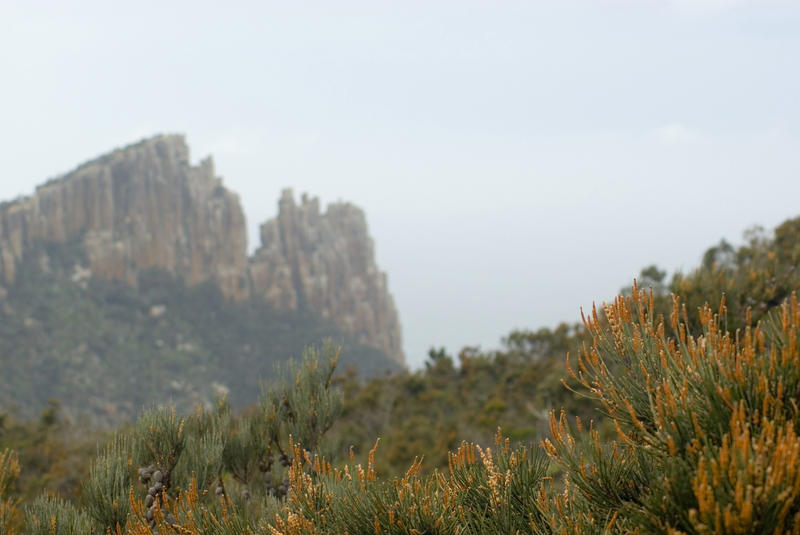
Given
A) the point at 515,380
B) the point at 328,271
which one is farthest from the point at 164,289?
the point at 515,380

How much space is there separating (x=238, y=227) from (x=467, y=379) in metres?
68.6

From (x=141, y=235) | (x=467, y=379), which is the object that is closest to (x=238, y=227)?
(x=141, y=235)

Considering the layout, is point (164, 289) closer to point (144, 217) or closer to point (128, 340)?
point (128, 340)

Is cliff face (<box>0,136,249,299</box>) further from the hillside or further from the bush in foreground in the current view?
the bush in foreground

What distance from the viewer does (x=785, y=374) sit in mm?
2217

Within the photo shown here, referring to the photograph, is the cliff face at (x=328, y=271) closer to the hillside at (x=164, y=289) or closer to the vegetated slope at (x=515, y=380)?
the hillside at (x=164, y=289)

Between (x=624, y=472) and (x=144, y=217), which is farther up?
(x=144, y=217)

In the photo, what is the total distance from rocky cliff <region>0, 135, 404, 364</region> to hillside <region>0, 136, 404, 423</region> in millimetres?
194

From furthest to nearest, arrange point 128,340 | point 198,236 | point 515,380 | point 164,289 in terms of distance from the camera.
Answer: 1. point 198,236
2. point 164,289
3. point 128,340
4. point 515,380

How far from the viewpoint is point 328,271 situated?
9425 centimetres

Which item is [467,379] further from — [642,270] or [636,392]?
[636,392]

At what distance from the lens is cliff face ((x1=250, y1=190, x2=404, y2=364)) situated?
89688mm

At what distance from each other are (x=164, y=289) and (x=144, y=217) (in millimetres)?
11665

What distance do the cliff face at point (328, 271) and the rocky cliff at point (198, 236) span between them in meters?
0.18
